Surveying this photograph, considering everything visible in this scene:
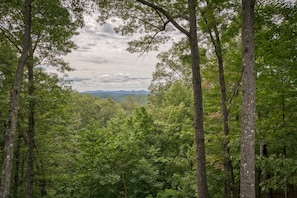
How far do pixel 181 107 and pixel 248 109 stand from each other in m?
15.1

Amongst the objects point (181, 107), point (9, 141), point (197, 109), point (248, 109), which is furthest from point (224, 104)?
Answer: point (181, 107)

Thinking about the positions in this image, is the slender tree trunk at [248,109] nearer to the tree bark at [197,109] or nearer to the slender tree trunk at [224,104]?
the tree bark at [197,109]

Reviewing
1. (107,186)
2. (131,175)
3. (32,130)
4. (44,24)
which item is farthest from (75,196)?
(44,24)

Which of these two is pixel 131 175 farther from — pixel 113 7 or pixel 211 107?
pixel 113 7

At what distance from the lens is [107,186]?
16.3 m

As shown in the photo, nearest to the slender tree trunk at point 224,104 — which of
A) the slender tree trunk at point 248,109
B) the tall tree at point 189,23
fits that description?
the tall tree at point 189,23

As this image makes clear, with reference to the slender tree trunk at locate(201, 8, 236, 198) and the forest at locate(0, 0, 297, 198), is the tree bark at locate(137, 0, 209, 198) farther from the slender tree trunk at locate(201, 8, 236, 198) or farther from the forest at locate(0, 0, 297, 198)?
the slender tree trunk at locate(201, 8, 236, 198)

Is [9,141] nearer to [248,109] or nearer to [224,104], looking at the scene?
[248,109]

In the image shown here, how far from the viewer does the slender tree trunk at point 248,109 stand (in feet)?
14.8

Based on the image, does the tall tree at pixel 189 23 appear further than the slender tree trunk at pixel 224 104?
No

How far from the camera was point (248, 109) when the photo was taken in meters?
4.57

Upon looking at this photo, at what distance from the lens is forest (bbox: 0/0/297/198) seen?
19.8 feet

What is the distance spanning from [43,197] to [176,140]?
10.2 meters

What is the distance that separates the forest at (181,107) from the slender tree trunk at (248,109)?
17mm
